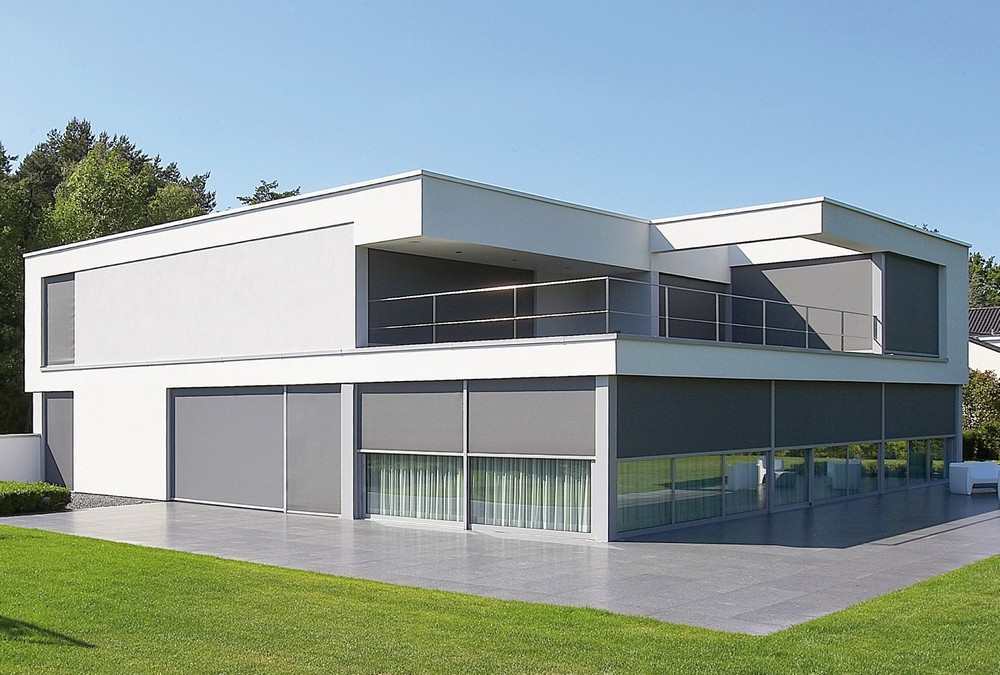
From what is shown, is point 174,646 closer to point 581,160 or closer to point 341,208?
point 341,208

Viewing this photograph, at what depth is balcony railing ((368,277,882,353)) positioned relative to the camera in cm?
2411

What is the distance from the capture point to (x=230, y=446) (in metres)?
24.1

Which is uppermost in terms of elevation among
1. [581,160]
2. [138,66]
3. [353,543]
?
[138,66]

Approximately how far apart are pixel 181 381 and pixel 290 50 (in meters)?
8.06

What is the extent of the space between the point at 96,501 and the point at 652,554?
49.7 ft

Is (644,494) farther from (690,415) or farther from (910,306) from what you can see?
(910,306)

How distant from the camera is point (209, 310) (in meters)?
25.0

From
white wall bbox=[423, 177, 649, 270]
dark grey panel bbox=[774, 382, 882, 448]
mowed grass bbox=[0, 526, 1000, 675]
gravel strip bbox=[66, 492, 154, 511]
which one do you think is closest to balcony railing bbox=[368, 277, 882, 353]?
→ white wall bbox=[423, 177, 649, 270]

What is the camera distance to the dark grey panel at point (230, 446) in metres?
23.3

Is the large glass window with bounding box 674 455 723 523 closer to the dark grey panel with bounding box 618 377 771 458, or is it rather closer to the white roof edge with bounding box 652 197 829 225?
the dark grey panel with bounding box 618 377 771 458

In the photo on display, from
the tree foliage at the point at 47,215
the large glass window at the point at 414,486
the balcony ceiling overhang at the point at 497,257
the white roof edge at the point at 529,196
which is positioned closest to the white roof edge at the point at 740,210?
the white roof edge at the point at 529,196

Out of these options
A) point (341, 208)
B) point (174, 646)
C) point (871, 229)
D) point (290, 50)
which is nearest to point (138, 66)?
point (290, 50)

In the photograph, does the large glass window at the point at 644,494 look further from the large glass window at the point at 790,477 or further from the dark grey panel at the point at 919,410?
the dark grey panel at the point at 919,410

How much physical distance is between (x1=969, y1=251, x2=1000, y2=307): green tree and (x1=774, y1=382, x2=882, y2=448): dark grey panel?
5153 cm
